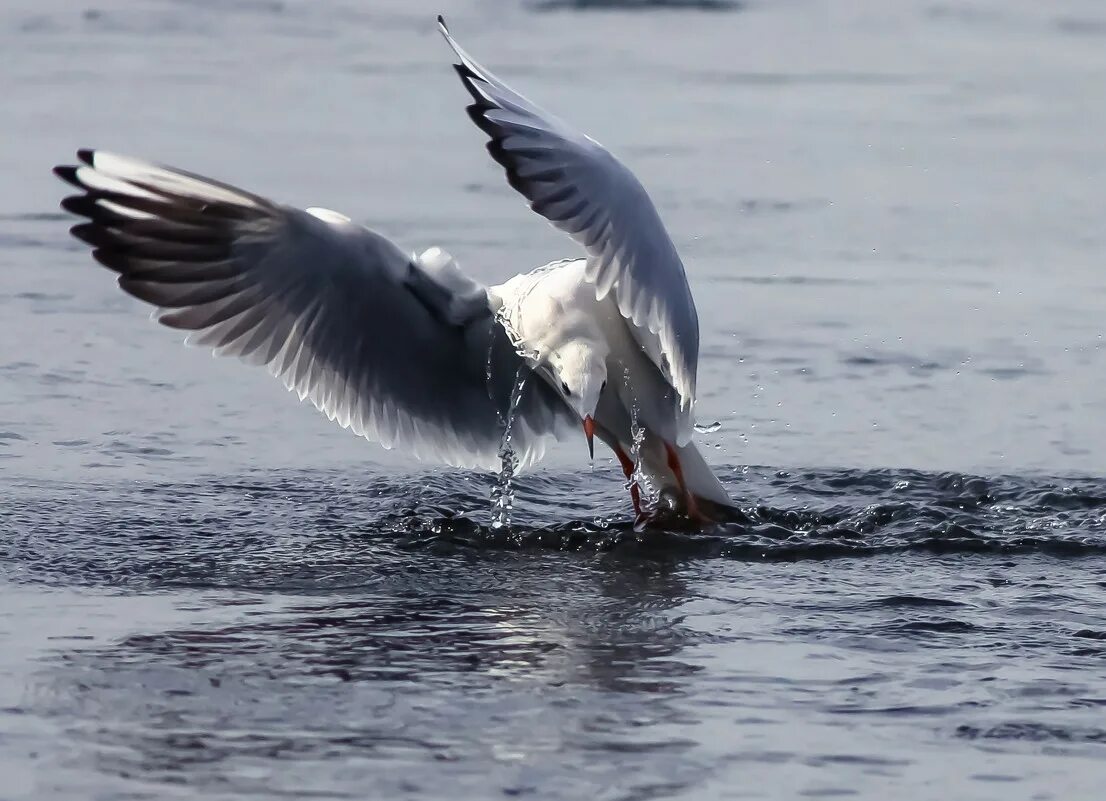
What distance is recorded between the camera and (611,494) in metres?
7.20

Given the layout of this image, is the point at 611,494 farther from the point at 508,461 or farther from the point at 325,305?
the point at 325,305

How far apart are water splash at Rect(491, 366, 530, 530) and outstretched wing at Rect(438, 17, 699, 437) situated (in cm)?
66

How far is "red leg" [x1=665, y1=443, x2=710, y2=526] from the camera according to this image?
6.69 meters

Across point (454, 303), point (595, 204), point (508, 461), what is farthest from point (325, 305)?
point (595, 204)

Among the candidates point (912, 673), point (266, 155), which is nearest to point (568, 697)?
point (912, 673)

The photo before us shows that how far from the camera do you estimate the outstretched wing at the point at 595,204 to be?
6.14 meters

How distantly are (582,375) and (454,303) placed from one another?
51 cm

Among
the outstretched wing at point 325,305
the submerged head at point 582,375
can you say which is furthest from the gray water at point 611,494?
the submerged head at point 582,375

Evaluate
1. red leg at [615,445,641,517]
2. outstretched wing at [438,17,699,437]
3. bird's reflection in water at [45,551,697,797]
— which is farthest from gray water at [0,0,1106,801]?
outstretched wing at [438,17,699,437]

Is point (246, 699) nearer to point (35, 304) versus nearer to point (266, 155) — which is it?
point (35, 304)

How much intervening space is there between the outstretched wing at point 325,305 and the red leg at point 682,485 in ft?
1.43

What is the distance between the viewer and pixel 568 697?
481 centimetres

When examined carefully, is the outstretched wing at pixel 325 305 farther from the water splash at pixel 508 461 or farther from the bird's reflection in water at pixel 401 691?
the bird's reflection in water at pixel 401 691

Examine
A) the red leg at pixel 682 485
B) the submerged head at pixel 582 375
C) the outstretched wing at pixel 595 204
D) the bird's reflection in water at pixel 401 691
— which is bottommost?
the bird's reflection in water at pixel 401 691
